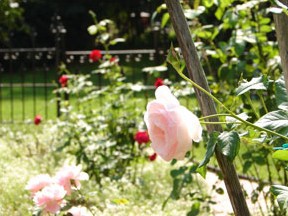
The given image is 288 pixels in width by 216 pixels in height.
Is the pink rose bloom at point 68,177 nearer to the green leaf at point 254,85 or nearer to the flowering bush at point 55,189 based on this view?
the flowering bush at point 55,189

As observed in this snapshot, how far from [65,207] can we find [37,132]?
500 centimetres

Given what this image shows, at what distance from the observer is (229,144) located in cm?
159

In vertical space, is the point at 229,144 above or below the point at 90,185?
above

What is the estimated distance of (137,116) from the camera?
523 centimetres

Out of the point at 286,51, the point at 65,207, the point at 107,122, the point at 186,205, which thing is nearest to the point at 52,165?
the point at 107,122

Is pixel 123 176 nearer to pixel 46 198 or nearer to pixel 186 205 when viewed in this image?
pixel 186 205

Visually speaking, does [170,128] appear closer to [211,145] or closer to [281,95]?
[211,145]

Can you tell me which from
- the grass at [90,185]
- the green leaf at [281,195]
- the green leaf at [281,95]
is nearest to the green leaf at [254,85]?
the green leaf at [281,95]

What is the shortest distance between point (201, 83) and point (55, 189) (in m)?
0.61

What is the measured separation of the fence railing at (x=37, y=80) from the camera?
799 centimetres

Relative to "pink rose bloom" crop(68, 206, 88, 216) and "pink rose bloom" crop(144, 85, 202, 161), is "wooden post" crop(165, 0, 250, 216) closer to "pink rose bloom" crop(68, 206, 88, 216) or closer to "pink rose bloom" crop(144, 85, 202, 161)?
"pink rose bloom" crop(144, 85, 202, 161)

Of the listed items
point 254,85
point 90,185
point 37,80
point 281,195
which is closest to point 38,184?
point 254,85

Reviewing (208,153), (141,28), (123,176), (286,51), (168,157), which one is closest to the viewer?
(168,157)

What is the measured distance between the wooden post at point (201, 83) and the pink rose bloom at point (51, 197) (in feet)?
1.86
